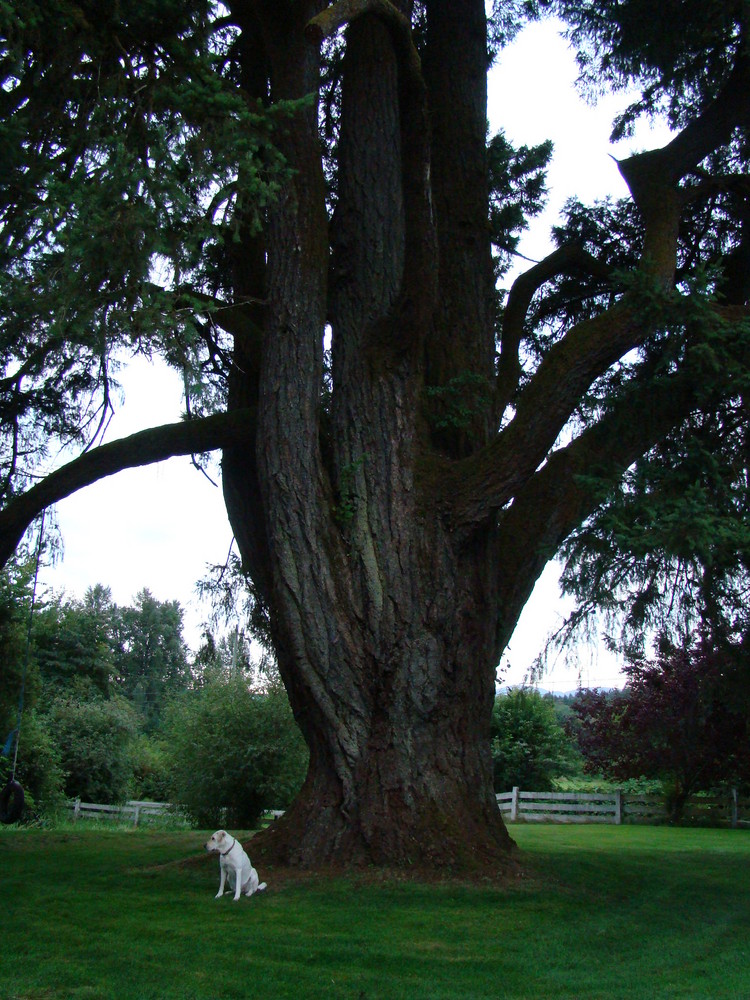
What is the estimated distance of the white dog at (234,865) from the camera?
7.19 metres

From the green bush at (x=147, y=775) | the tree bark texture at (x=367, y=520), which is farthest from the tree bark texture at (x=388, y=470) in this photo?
the green bush at (x=147, y=775)

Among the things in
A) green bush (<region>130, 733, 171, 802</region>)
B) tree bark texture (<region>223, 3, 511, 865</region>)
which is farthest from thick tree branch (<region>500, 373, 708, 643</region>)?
green bush (<region>130, 733, 171, 802</region>)

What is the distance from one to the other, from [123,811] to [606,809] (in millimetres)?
11770

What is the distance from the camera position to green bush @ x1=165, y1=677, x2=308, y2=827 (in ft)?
51.3

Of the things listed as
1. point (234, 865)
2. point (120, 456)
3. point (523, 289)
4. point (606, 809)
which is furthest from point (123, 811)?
point (523, 289)

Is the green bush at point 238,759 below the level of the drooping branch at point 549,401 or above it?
below

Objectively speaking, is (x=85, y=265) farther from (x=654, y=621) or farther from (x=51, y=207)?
(x=654, y=621)

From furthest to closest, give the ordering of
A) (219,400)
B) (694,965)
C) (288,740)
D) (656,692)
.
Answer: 1. (656,692)
2. (288,740)
3. (219,400)
4. (694,965)

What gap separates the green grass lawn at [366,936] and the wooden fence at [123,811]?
42.3ft

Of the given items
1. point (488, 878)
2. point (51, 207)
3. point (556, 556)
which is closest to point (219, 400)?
point (556, 556)

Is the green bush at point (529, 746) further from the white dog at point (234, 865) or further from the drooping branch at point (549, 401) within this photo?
the white dog at point (234, 865)

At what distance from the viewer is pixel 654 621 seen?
29.3 feet

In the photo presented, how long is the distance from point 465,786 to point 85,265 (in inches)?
215

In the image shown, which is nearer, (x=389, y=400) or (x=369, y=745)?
(x=369, y=745)
